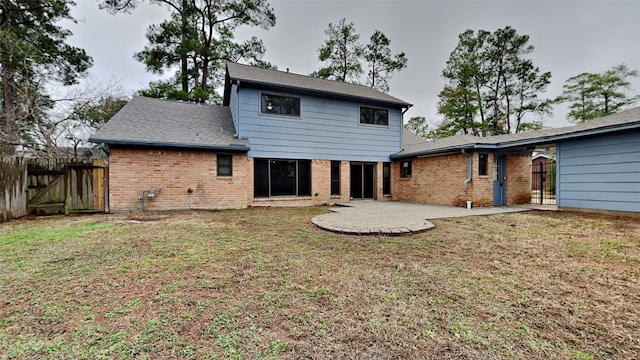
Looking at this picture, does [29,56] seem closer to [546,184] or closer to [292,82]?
[292,82]

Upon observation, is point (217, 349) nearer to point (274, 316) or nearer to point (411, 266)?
point (274, 316)

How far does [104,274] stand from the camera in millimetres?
2809

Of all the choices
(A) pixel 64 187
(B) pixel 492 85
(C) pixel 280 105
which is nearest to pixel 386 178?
(C) pixel 280 105

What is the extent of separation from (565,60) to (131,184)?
27.4 m

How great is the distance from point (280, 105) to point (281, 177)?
2990 millimetres

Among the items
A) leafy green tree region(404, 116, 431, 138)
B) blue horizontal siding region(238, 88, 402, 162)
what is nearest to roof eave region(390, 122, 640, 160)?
blue horizontal siding region(238, 88, 402, 162)

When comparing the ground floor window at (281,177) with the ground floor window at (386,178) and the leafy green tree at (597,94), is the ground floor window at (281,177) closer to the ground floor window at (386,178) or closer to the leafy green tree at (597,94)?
the ground floor window at (386,178)

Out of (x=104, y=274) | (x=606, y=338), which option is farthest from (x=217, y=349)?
(x=606, y=338)

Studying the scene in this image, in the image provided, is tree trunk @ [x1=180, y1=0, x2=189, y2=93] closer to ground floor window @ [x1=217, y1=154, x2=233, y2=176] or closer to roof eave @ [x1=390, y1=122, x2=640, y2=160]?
ground floor window @ [x1=217, y1=154, x2=233, y2=176]

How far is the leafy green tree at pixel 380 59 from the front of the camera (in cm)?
1887

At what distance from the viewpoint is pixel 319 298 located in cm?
227

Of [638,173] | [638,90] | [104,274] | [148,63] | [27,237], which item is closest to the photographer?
[104,274]

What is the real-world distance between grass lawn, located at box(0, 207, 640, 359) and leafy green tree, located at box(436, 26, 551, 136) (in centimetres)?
1808

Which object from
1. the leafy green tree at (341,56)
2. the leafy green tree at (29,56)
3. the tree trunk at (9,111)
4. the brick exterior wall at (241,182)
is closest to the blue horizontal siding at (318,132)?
the brick exterior wall at (241,182)
